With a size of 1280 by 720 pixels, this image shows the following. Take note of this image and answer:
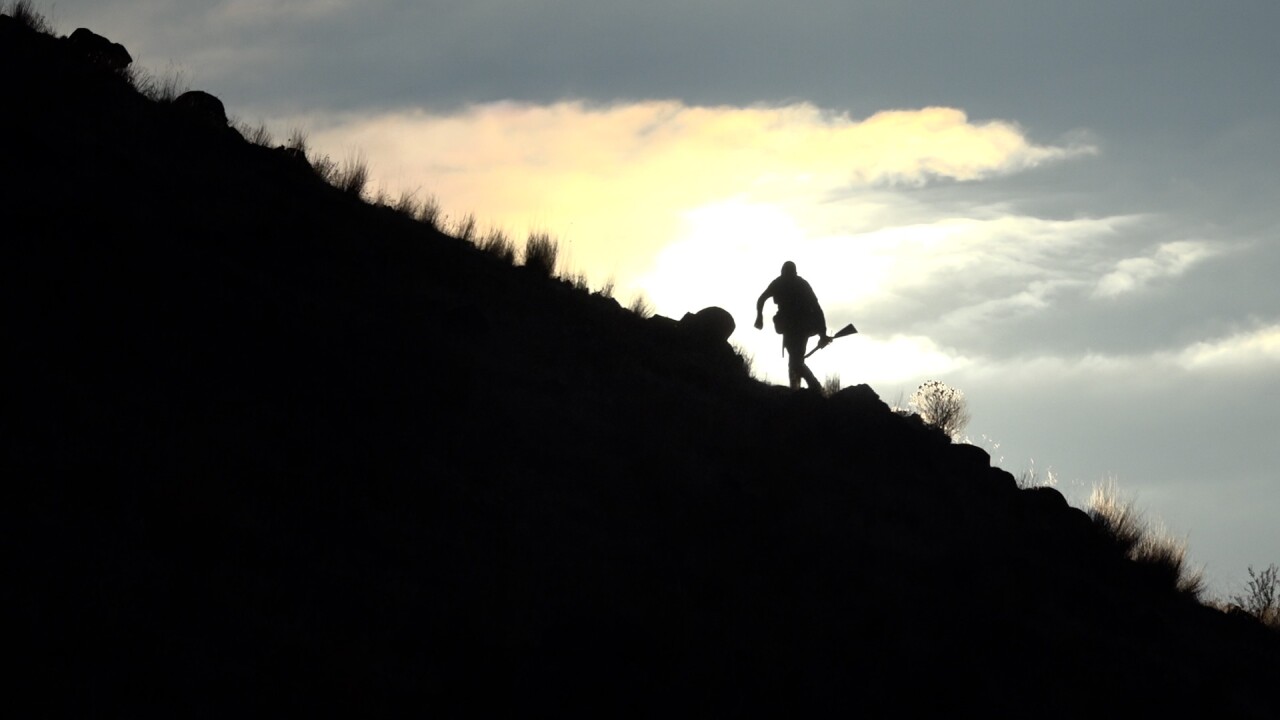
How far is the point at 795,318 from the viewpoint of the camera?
16.9 meters

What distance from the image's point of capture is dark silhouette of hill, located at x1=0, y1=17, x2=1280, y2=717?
696 cm

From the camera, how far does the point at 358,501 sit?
345 inches

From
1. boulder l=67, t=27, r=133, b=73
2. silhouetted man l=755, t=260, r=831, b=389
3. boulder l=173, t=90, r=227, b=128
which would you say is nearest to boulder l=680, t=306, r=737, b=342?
silhouetted man l=755, t=260, r=831, b=389

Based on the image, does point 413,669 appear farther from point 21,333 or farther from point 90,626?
point 21,333

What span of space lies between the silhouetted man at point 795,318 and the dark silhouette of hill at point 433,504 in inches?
39.0

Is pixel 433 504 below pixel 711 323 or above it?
below

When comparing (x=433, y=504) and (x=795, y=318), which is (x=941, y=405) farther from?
(x=433, y=504)

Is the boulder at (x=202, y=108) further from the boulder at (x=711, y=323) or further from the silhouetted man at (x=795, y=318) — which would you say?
the silhouetted man at (x=795, y=318)

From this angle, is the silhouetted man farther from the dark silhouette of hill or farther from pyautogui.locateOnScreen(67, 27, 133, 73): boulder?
pyautogui.locateOnScreen(67, 27, 133, 73): boulder

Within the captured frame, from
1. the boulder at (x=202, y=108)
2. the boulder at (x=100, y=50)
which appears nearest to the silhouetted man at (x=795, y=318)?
the boulder at (x=202, y=108)

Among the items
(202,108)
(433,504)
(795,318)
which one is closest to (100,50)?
(202,108)

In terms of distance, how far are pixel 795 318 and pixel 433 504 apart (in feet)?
29.2

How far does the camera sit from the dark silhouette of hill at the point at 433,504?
696cm

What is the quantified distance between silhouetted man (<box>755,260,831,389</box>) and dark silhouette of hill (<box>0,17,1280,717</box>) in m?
0.99
